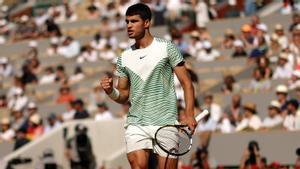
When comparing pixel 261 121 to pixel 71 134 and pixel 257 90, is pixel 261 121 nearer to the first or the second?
pixel 257 90

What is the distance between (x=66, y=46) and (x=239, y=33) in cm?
597

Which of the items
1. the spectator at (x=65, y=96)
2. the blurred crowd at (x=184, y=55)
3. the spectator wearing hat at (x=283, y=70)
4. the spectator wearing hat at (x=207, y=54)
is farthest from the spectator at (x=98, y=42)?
the spectator wearing hat at (x=283, y=70)

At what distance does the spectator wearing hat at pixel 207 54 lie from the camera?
23.2 meters

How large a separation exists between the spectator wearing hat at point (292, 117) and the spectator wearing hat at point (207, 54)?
6.08 meters

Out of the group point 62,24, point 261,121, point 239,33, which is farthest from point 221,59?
point 62,24

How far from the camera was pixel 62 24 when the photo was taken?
3119 centimetres

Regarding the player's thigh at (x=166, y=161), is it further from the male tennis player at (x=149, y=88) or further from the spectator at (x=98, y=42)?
the spectator at (x=98, y=42)

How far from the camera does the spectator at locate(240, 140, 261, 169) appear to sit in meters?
16.5

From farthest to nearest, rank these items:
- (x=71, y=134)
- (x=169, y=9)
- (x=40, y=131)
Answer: (x=169, y=9)
(x=40, y=131)
(x=71, y=134)

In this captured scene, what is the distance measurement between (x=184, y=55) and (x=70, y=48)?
17.9ft

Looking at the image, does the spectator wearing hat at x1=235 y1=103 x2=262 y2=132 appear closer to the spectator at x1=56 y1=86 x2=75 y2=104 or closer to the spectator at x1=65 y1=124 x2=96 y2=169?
the spectator at x1=65 y1=124 x2=96 y2=169

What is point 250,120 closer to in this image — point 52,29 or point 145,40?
point 145,40

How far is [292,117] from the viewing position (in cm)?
1705

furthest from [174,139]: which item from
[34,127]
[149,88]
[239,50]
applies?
[34,127]
